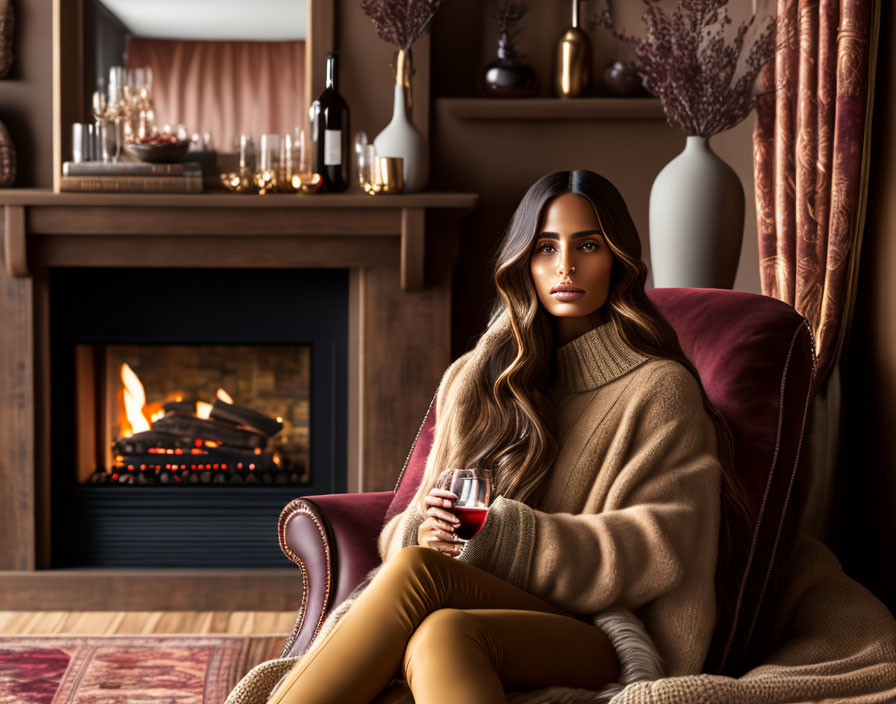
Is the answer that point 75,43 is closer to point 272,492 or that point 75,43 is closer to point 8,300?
point 8,300

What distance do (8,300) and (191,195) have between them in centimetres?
65

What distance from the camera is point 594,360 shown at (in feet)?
6.07

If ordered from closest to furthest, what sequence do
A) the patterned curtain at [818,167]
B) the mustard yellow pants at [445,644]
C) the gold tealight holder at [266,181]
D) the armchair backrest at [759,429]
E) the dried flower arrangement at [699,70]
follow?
the mustard yellow pants at [445,644]
the armchair backrest at [759,429]
the patterned curtain at [818,167]
the dried flower arrangement at [699,70]
the gold tealight holder at [266,181]

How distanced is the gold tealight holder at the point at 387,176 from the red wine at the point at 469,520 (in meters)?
1.63

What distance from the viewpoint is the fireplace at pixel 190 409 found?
3.25 metres

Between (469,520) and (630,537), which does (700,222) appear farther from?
(469,520)

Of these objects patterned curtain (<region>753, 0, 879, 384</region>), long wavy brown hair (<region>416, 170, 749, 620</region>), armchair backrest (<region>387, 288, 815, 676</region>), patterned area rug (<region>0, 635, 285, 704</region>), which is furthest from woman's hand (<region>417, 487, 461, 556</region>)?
patterned area rug (<region>0, 635, 285, 704</region>)

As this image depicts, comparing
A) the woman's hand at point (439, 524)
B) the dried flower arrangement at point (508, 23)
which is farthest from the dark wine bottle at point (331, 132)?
the woman's hand at point (439, 524)

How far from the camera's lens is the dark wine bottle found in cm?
305

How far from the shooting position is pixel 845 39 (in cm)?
210

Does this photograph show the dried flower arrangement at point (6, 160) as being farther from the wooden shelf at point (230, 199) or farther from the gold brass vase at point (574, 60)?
the gold brass vase at point (574, 60)

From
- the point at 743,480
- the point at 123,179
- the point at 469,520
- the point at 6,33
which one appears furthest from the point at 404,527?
the point at 6,33

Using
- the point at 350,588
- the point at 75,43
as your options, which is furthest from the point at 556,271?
the point at 75,43

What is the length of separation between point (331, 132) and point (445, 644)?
1.95m
